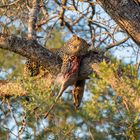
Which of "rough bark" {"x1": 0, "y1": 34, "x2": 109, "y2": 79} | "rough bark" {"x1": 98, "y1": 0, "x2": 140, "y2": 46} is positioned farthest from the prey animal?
"rough bark" {"x1": 98, "y1": 0, "x2": 140, "y2": 46}

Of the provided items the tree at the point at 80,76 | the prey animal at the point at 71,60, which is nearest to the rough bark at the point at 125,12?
the tree at the point at 80,76

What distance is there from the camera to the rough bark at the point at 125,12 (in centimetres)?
270

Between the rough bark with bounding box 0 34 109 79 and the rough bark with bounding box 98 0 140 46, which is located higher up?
the rough bark with bounding box 0 34 109 79

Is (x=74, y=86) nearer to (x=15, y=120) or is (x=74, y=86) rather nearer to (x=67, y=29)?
→ (x=15, y=120)

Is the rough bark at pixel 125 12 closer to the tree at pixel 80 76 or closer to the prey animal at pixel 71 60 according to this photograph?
the tree at pixel 80 76

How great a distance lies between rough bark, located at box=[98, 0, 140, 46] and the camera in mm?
2695

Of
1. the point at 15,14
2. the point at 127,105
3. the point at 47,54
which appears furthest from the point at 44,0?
the point at 127,105

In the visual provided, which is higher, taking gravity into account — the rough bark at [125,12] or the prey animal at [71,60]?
the prey animal at [71,60]

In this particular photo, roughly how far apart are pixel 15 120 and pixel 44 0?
139 centimetres

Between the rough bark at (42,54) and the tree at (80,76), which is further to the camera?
the rough bark at (42,54)

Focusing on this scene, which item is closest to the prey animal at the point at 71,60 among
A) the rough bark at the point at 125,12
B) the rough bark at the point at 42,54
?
the rough bark at the point at 42,54

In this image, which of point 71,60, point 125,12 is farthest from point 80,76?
point 125,12

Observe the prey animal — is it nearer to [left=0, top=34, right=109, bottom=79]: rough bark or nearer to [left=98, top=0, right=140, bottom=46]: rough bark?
[left=0, top=34, right=109, bottom=79]: rough bark

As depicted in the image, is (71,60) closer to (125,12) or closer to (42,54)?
(42,54)
